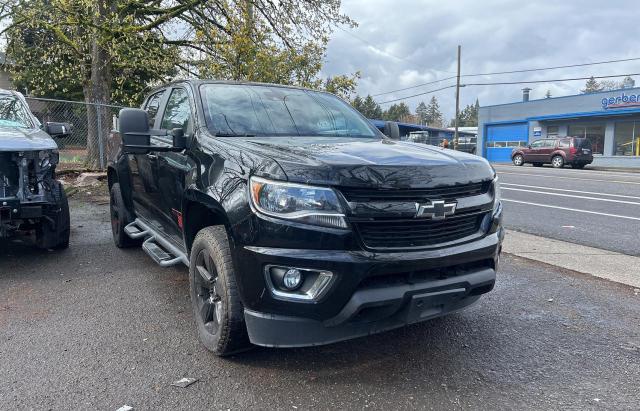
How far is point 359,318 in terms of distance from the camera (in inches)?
102

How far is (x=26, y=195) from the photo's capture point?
4836 millimetres

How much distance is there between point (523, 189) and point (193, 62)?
9.95 m

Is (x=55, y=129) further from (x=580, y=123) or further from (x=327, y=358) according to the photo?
(x=580, y=123)

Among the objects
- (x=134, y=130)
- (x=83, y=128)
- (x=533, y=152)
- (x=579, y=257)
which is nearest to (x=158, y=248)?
(x=134, y=130)

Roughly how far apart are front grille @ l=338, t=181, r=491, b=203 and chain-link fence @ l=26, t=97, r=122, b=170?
430 inches

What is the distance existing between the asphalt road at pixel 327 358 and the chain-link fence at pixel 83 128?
8378 mm

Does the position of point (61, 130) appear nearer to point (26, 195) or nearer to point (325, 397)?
point (26, 195)

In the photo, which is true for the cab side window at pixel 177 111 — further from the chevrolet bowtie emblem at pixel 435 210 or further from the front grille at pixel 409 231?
the chevrolet bowtie emblem at pixel 435 210

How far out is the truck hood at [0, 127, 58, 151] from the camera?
15.5 feet

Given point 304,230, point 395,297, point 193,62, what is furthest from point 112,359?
point 193,62

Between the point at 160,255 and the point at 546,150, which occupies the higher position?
the point at 546,150

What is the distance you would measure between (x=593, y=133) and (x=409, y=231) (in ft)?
113

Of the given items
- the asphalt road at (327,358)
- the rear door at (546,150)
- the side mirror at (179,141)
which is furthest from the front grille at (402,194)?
the rear door at (546,150)

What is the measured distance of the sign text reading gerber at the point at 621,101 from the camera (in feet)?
95.1
